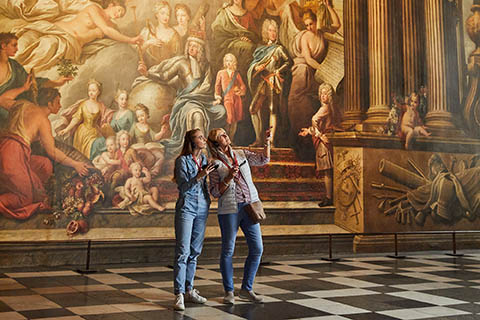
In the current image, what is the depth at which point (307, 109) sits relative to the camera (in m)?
11.7

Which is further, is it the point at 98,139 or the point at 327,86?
the point at 327,86

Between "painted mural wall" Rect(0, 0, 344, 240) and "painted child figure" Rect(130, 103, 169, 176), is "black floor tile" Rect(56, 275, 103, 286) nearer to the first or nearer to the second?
"painted mural wall" Rect(0, 0, 344, 240)

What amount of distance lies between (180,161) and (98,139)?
13.5 feet

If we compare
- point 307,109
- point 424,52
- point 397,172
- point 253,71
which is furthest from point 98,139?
point 424,52

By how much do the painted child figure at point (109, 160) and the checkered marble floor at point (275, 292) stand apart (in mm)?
1621

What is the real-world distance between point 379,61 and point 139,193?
5671 mm

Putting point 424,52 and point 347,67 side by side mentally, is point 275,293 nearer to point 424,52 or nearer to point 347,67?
point 347,67

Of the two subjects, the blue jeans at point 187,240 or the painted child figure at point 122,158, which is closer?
the blue jeans at point 187,240

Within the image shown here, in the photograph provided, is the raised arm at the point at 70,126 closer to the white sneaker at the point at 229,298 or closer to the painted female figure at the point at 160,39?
the painted female figure at the point at 160,39

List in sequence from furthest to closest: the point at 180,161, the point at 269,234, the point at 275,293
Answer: the point at 269,234 < the point at 275,293 < the point at 180,161

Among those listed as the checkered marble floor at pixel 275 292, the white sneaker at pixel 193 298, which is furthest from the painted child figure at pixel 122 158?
the white sneaker at pixel 193 298

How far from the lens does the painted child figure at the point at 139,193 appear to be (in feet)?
33.1

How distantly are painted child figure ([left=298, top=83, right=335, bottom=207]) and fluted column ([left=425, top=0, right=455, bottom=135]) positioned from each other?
96.2 inches

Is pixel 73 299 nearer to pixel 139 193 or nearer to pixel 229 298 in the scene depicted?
pixel 229 298
